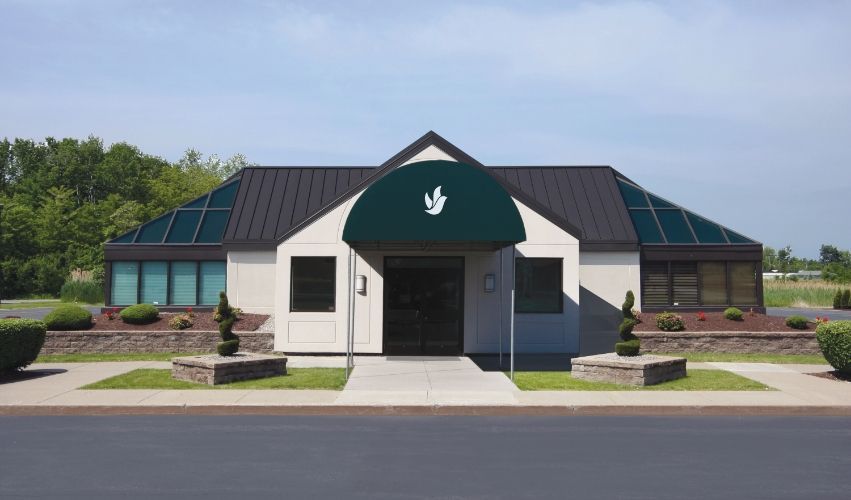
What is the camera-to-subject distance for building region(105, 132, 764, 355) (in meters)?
16.5

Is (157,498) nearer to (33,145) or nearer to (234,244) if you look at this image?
(234,244)

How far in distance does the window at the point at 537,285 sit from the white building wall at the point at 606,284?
12.0 ft

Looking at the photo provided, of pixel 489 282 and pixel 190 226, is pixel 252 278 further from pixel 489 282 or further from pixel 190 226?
pixel 489 282

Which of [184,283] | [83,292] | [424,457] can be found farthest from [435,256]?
[83,292]

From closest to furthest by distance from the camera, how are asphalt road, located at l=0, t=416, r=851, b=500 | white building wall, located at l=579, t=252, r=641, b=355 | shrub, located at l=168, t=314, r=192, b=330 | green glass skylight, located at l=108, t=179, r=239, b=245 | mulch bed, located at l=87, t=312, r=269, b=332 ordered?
asphalt road, located at l=0, t=416, r=851, b=500
shrub, located at l=168, t=314, r=192, b=330
mulch bed, located at l=87, t=312, r=269, b=332
white building wall, located at l=579, t=252, r=641, b=355
green glass skylight, located at l=108, t=179, r=239, b=245

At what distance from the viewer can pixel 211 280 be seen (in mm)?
26250

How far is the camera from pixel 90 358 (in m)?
20.0

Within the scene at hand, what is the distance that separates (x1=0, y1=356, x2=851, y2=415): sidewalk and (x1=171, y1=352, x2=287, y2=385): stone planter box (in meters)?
0.96

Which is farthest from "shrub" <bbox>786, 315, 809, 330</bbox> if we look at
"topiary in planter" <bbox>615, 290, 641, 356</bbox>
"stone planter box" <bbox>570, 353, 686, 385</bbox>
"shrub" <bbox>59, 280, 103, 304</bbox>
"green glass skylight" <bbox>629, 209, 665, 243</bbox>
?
"shrub" <bbox>59, 280, 103, 304</bbox>

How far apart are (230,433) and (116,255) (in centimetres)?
1818

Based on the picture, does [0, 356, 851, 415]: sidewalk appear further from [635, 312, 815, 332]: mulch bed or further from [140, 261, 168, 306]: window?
[140, 261, 168, 306]: window

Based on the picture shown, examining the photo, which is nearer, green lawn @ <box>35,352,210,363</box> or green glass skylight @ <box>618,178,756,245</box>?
green lawn @ <box>35,352,210,363</box>

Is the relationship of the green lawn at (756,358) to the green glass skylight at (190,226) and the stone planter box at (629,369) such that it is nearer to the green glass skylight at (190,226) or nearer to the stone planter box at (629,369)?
the stone planter box at (629,369)

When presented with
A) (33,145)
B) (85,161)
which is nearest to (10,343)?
(85,161)
